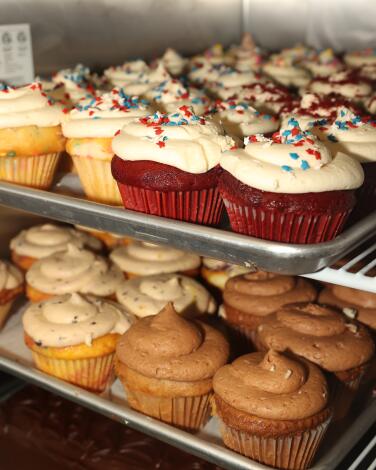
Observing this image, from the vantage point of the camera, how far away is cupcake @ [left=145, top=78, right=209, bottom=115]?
221cm

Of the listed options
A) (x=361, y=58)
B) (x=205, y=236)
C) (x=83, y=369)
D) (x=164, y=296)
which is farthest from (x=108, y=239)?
(x=361, y=58)

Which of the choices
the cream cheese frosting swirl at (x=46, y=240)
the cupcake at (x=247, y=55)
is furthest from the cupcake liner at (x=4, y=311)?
the cupcake at (x=247, y=55)

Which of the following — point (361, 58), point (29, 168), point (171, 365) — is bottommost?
point (171, 365)

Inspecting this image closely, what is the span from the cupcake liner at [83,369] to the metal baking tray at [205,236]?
0.55 meters

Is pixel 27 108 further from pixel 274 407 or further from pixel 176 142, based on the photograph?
pixel 274 407

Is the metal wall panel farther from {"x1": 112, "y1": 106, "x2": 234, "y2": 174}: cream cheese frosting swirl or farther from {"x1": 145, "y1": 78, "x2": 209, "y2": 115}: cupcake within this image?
{"x1": 112, "y1": 106, "x2": 234, "y2": 174}: cream cheese frosting swirl

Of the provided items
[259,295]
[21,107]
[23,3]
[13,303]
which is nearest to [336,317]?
[259,295]

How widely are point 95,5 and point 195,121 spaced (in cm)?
139

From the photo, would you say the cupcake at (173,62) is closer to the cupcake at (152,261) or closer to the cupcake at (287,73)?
the cupcake at (287,73)

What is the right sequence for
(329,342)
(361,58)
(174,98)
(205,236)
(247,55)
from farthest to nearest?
(247,55)
(361,58)
(174,98)
(329,342)
(205,236)

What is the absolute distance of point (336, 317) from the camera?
6.35 feet

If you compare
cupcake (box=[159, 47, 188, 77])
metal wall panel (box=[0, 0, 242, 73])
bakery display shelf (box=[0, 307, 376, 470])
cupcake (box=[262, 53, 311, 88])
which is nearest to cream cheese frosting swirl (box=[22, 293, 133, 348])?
bakery display shelf (box=[0, 307, 376, 470])

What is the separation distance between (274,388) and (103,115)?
966 mm

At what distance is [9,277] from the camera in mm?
2402
